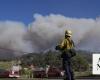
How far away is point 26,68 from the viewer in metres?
29.0

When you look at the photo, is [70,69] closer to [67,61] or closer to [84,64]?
[67,61]

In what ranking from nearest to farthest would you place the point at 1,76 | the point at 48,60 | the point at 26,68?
the point at 1,76 → the point at 26,68 → the point at 48,60

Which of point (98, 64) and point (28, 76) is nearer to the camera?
point (98, 64)

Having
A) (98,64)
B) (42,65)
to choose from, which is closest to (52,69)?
(42,65)

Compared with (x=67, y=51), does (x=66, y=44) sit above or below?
above

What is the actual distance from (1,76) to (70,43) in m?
13.1

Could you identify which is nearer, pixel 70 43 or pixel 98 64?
pixel 70 43

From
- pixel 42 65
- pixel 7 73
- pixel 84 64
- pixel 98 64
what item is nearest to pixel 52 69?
pixel 42 65

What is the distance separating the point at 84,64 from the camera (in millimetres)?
35250

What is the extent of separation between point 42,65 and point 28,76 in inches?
143

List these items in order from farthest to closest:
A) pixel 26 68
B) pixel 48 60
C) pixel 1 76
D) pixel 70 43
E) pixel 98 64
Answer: pixel 48 60, pixel 26 68, pixel 1 76, pixel 98 64, pixel 70 43

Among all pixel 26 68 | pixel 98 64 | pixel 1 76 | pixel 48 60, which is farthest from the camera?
pixel 48 60

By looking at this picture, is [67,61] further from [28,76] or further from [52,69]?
[52,69]

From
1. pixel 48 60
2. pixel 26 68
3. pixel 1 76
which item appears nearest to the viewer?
pixel 1 76
